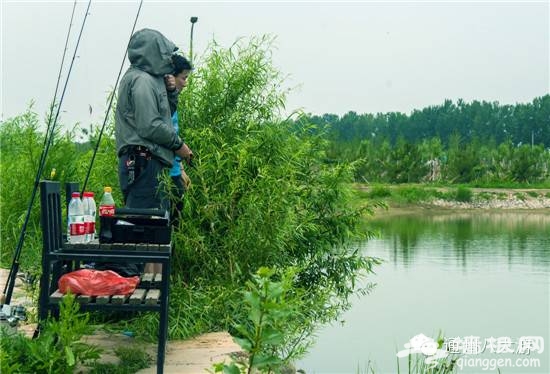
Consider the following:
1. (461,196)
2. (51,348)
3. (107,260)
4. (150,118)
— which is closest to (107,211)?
(107,260)

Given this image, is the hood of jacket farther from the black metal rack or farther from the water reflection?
the water reflection

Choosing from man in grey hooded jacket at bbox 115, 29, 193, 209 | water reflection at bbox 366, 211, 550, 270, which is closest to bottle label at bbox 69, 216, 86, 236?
A: man in grey hooded jacket at bbox 115, 29, 193, 209

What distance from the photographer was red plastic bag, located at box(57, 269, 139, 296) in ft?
13.3

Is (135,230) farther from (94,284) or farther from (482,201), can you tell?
(482,201)

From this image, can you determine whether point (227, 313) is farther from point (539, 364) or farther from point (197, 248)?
point (539, 364)

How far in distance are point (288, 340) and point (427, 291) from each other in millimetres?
7979

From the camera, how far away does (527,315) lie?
11.6 m

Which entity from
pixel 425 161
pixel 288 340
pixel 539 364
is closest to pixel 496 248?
pixel 539 364

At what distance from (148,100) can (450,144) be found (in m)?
63.6

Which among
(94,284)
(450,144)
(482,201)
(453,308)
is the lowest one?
(453,308)

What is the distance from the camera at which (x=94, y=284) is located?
13.4ft

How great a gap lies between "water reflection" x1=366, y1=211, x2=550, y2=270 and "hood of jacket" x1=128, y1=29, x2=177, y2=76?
1113 centimetres

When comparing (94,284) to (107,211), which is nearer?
(94,284)

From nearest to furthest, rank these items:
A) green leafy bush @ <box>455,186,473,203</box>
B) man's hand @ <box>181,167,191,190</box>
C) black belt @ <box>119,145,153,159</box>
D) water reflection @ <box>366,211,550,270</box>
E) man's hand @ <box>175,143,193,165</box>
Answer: black belt @ <box>119,145,153,159</box>
man's hand @ <box>175,143,193,165</box>
man's hand @ <box>181,167,191,190</box>
water reflection @ <box>366,211,550,270</box>
green leafy bush @ <box>455,186,473,203</box>
